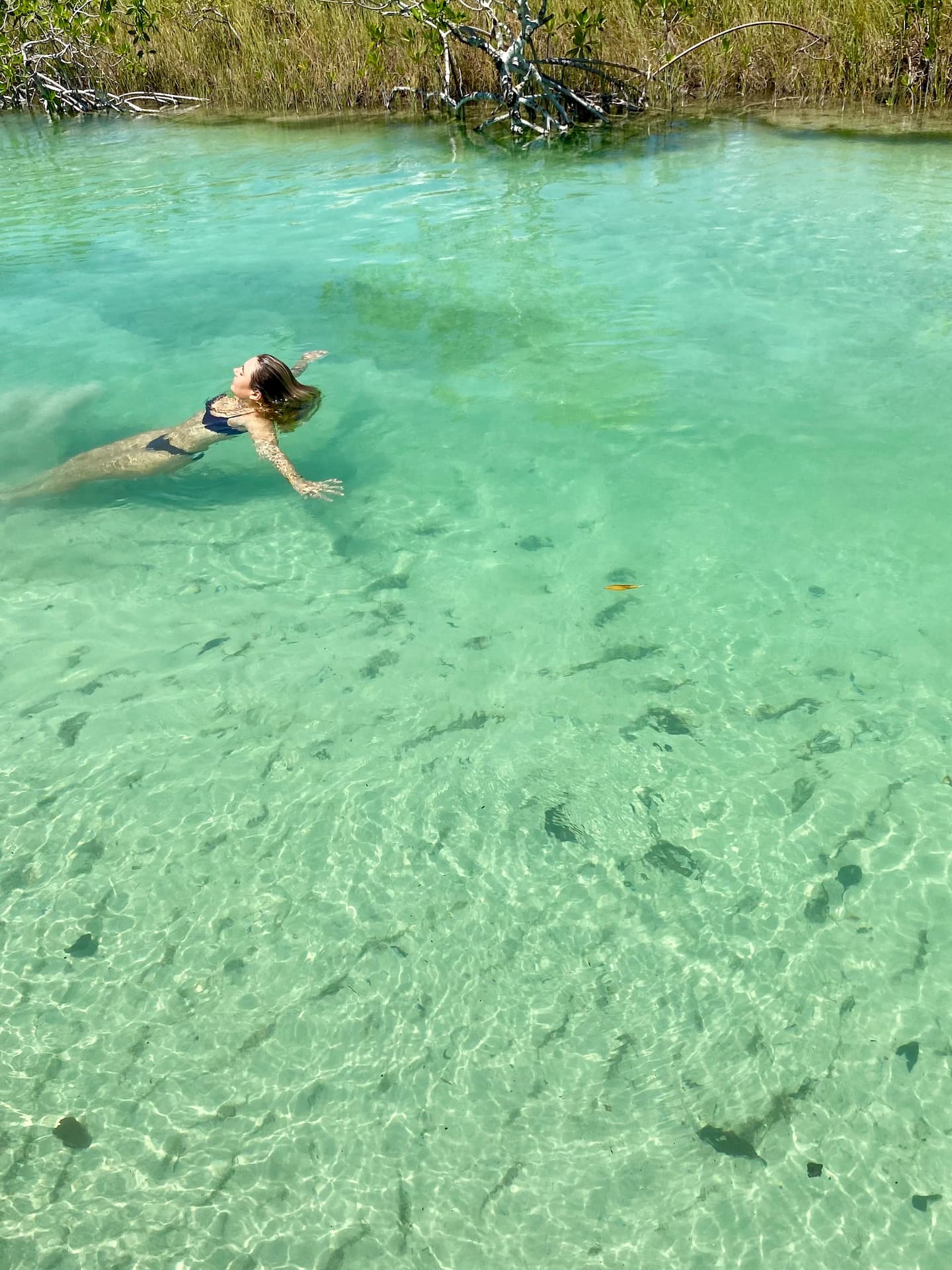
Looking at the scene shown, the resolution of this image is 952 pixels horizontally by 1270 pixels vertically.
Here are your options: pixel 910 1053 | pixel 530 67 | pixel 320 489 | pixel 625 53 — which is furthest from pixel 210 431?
pixel 625 53

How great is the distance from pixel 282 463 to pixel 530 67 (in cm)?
1023

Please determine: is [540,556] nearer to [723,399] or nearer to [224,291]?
[723,399]

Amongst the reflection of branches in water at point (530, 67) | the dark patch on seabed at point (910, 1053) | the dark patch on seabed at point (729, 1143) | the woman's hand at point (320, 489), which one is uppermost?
the reflection of branches in water at point (530, 67)

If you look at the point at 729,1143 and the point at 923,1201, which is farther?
the point at 729,1143

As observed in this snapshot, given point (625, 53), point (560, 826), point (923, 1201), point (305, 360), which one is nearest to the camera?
point (923, 1201)

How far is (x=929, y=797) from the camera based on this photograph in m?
3.52

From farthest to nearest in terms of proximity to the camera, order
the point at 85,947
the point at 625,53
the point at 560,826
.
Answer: the point at 625,53 < the point at 560,826 < the point at 85,947

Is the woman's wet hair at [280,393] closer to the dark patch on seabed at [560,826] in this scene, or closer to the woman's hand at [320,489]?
the woman's hand at [320,489]

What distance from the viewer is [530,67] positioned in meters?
13.0

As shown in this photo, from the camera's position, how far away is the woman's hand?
17.3ft

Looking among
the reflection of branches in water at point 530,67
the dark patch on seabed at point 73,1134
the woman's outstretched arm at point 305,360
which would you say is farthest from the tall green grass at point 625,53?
the dark patch on seabed at point 73,1134

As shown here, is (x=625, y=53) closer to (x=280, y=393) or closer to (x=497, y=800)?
(x=280, y=393)

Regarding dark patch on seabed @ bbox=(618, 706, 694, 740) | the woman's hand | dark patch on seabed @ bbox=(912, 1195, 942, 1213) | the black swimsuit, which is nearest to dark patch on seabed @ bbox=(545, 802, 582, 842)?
dark patch on seabed @ bbox=(618, 706, 694, 740)

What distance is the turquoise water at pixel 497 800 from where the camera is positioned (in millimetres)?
2602
